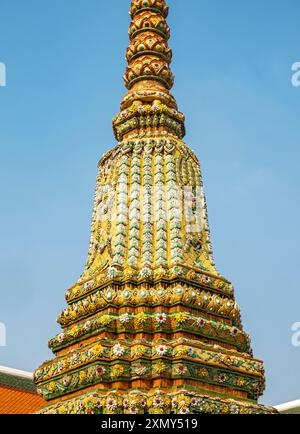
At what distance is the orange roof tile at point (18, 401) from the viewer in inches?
592

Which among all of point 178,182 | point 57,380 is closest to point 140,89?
point 178,182

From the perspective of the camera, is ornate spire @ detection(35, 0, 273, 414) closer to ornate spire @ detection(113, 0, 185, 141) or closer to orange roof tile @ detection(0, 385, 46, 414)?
ornate spire @ detection(113, 0, 185, 141)

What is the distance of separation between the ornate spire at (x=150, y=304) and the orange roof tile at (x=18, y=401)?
20.1 ft

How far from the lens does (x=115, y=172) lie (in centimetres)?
1127

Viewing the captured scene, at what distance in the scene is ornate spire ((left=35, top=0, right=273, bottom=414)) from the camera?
27.4ft

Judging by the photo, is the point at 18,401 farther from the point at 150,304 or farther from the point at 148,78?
the point at 148,78

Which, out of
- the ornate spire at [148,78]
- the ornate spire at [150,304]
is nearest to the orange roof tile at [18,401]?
the ornate spire at [150,304]

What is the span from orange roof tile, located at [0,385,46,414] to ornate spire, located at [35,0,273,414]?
612cm

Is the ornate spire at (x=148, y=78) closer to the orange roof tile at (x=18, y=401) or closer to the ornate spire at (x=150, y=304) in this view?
the ornate spire at (x=150, y=304)

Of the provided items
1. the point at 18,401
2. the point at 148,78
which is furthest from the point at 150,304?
the point at 18,401

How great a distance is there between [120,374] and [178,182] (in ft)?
12.5

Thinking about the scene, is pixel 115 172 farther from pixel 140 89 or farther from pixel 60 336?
pixel 60 336

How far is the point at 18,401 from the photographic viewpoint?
1537 centimetres

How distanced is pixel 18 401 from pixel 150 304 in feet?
25.5
